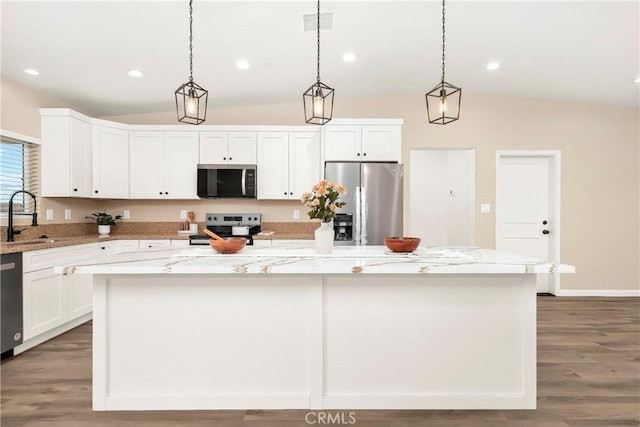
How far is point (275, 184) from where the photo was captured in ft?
14.8

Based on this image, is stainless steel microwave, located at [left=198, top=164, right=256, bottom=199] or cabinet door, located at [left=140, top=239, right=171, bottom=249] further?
stainless steel microwave, located at [left=198, top=164, right=256, bottom=199]

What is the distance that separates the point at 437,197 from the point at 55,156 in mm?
4993

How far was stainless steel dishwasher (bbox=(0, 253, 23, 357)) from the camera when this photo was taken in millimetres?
2697

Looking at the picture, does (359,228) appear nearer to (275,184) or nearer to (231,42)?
(275,184)

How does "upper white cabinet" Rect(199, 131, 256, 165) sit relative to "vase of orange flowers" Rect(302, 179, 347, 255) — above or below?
above

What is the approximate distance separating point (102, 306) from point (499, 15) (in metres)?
3.52

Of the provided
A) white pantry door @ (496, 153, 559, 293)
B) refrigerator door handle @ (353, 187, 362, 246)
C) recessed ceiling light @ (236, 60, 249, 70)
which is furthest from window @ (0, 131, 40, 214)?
white pantry door @ (496, 153, 559, 293)

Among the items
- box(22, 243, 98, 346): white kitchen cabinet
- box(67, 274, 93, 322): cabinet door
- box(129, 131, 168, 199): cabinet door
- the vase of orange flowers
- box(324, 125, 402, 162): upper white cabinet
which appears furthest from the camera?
box(129, 131, 168, 199): cabinet door

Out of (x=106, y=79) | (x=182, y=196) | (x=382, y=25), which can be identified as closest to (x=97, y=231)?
(x=182, y=196)

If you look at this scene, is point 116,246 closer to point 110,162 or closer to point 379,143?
point 110,162

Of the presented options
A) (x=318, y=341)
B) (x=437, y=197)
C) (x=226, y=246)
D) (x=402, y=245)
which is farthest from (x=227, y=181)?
(x=437, y=197)

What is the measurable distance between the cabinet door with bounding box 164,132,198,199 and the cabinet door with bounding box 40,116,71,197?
101 cm

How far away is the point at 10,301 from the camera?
9.05 feet

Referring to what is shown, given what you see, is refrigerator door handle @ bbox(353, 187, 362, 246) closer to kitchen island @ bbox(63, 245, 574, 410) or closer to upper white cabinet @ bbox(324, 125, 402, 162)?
upper white cabinet @ bbox(324, 125, 402, 162)
